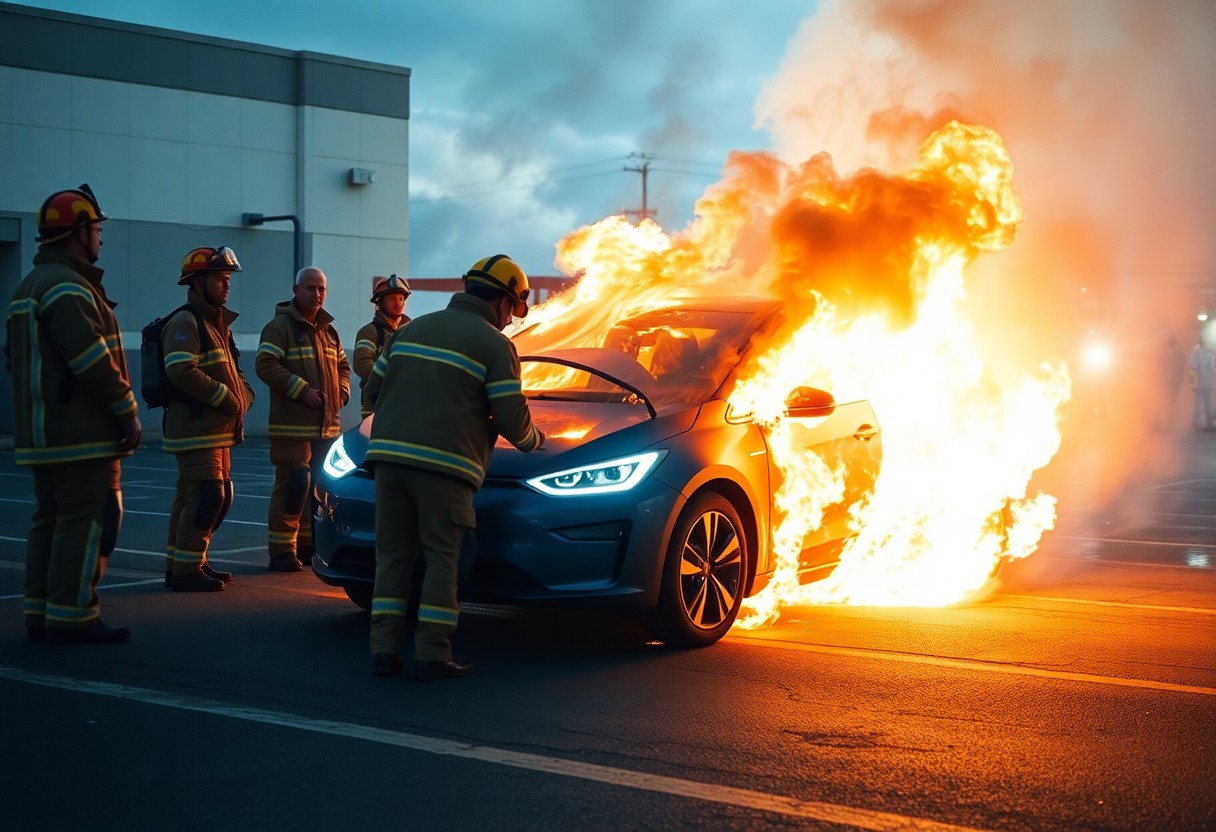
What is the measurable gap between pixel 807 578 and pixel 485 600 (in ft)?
6.66

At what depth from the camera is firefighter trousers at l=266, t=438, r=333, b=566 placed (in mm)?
9805

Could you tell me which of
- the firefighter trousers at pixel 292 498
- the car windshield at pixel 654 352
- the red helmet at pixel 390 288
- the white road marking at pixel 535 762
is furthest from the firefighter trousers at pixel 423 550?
the red helmet at pixel 390 288

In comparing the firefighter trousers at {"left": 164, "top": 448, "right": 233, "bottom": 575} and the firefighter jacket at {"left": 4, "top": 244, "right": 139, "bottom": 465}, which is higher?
the firefighter jacket at {"left": 4, "top": 244, "right": 139, "bottom": 465}

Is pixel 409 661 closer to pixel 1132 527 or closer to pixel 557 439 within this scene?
pixel 557 439

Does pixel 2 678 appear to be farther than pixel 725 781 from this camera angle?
Yes

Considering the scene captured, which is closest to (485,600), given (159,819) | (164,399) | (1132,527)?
(159,819)

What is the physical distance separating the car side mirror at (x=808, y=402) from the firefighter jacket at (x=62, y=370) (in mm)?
3316

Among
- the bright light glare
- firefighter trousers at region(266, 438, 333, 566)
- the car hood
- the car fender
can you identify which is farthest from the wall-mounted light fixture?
the car fender

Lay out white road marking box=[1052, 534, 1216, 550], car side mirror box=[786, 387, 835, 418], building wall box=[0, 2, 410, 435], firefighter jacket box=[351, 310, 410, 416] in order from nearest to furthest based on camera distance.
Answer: car side mirror box=[786, 387, 835, 418]
firefighter jacket box=[351, 310, 410, 416]
white road marking box=[1052, 534, 1216, 550]
building wall box=[0, 2, 410, 435]

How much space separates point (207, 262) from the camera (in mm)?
8664

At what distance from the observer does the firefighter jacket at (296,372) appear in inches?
387

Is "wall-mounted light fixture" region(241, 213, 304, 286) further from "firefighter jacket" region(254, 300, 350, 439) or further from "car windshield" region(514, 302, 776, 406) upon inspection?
"car windshield" region(514, 302, 776, 406)

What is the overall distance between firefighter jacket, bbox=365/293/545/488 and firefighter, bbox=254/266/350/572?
362 cm

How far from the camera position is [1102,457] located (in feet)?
74.6
